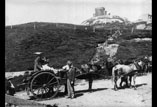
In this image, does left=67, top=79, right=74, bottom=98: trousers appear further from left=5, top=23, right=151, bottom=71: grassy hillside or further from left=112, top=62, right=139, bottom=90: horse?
left=112, top=62, right=139, bottom=90: horse

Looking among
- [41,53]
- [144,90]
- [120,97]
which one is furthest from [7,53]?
[144,90]

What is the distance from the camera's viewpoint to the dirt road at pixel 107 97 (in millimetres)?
9992

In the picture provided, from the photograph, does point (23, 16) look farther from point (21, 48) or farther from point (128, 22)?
point (128, 22)

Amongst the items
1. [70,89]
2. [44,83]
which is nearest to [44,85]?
[44,83]

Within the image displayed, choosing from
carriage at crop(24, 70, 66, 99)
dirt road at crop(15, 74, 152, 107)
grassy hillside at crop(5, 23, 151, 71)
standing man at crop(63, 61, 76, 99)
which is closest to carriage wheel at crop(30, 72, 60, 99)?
carriage at crop(24, 70, 66, 99)

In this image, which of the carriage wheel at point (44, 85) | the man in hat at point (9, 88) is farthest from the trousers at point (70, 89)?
the man in hat at point (9, 88)

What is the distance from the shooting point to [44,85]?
10.1 m

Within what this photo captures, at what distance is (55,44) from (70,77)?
5.34 ft

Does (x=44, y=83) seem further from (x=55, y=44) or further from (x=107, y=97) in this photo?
(x=107, y=97)

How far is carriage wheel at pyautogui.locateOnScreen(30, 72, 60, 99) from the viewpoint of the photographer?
9.95 metres

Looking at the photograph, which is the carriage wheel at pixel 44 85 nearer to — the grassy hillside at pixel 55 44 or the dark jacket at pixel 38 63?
the dark jacket at pixel 38 63

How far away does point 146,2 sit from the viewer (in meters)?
10.9

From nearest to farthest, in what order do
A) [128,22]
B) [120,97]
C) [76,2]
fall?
[120,97]
[76,2]
[128,22]
